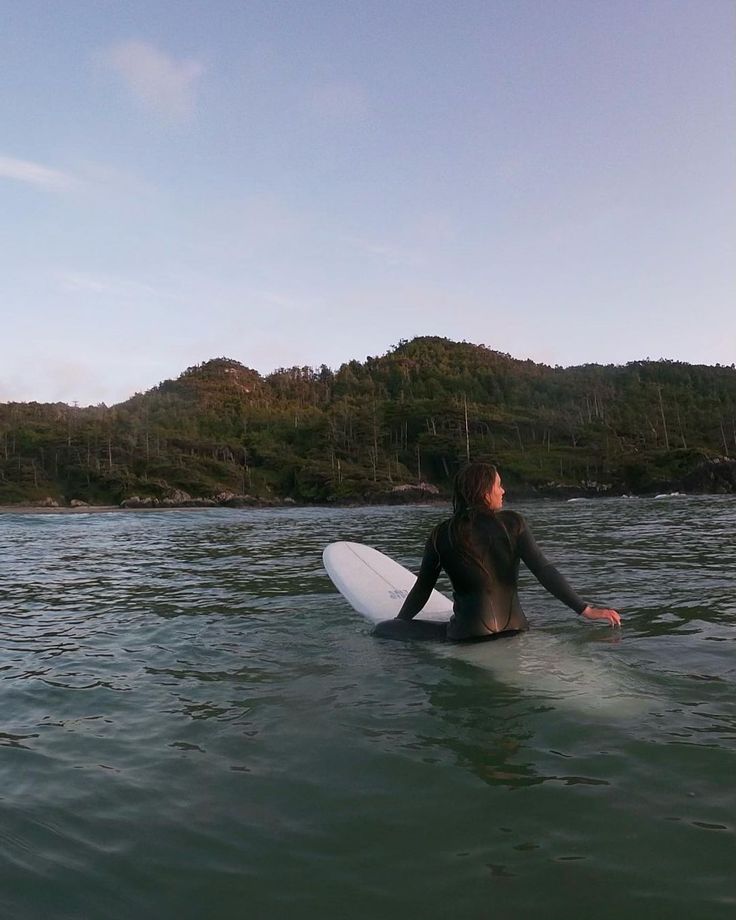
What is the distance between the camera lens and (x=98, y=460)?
298ft

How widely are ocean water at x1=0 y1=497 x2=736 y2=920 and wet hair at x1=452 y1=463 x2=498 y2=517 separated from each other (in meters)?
1.38

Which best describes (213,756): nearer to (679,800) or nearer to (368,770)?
(368,770)

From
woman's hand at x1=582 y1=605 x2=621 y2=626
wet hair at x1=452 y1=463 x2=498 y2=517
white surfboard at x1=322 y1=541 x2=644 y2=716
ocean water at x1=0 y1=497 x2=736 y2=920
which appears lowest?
ocean water at x1=0 y1=497 x2=736 y2=920

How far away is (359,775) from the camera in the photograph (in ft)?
13.7

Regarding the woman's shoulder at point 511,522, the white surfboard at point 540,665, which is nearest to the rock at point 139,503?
the white surfboard at point 540,665

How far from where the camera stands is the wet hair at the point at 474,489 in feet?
20.3

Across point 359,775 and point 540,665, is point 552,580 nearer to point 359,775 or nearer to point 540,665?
point 540,665

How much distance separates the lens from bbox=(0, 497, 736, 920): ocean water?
2.97 metres

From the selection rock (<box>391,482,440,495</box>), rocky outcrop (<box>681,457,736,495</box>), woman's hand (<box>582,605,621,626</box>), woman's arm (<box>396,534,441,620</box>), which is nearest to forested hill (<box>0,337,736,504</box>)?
rocky outcrop (<box>681,457,736,495</box>)

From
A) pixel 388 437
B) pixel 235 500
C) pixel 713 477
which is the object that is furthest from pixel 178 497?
pixel 713 477

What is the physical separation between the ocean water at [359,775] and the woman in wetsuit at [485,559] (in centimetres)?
47

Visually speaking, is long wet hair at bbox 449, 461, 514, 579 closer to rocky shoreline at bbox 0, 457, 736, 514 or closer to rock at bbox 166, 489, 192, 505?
rocky shoreline at bbox 0, 457, 736, 514

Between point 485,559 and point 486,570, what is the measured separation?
0.38ft

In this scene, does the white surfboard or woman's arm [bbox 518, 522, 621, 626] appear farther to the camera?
woman's arm [bbox 518, 522, 621, 626]
